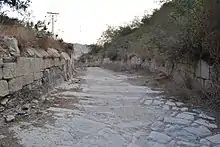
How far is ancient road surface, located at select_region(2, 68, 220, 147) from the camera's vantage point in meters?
3.65

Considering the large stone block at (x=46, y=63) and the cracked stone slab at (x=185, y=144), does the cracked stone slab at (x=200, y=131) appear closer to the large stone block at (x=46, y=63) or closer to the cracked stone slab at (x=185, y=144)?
the cracked stone slab at (x=185, y=144)

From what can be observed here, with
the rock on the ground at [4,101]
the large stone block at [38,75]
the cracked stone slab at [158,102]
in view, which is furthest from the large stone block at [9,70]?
the cracked stone slab at [158,102]

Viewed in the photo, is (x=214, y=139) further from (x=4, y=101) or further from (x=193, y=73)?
(x=193, y=73)

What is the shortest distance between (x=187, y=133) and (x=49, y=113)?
212 cm

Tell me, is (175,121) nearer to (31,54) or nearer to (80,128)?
(80,128)

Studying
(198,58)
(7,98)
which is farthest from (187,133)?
(198,58)

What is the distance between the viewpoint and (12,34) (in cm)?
563

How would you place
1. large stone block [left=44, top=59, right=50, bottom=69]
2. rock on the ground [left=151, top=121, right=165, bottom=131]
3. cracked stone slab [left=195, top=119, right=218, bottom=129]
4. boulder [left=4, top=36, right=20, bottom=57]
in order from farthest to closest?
large stone block [left=44, top=59, right=50, bottom=69], boulder [left=4, top=36, right=20, bottom=57], cracked stone slab [left=195, top=119, right=218, bottom=129], rock on the ground [left=151, top=121, right=165, bottom=131]

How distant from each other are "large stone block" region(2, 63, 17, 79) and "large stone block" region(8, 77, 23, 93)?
8 cm

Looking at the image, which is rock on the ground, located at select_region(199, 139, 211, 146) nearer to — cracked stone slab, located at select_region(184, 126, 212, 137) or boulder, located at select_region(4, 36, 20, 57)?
cracked stone slab, located at select_region(184, 126, 212, 137)

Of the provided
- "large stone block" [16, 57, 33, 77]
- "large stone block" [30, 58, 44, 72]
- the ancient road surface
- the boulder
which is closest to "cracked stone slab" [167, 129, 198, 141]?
the ancient road surface

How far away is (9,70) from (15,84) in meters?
0.30

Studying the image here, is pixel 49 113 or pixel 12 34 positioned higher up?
pixel 12 34

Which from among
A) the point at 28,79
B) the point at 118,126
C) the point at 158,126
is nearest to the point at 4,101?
the point at 28,79
